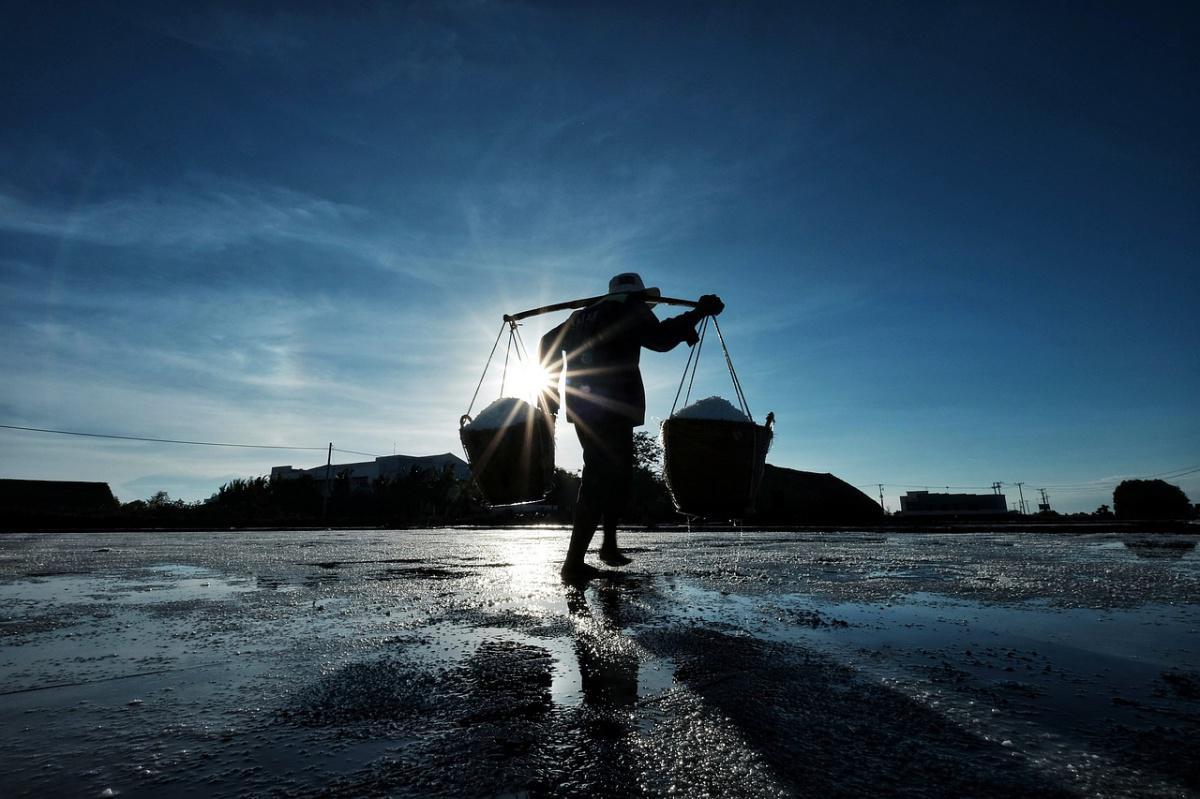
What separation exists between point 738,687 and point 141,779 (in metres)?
1.20

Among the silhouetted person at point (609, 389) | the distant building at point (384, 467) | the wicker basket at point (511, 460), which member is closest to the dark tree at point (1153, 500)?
the silhouetted person at point (609, 389)

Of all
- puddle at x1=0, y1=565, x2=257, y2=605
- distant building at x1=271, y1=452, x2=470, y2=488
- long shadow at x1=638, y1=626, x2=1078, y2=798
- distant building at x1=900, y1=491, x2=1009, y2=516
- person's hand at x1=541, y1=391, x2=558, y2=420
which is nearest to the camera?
long shadow at x1=638, y1=626, x2=1078, y2=798

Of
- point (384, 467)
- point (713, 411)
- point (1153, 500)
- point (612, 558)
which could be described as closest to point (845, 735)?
point (713, 411)

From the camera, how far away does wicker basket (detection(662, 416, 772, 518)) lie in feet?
10.5

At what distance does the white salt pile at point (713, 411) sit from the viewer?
3.26 m

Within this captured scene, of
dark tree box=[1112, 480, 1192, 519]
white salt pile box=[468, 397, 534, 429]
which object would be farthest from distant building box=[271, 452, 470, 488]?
white salt pile box=[468, 397, 534, 429]

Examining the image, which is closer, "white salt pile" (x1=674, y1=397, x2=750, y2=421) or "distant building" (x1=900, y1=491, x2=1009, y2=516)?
"white salt pile" (x1=674, y1=397, x2=750, y2=421)

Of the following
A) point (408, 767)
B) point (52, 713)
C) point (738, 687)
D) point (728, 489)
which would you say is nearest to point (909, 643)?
point (738, 687)

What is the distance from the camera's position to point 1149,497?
1041 inches

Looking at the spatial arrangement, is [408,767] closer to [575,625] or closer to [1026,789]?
[1026,789]

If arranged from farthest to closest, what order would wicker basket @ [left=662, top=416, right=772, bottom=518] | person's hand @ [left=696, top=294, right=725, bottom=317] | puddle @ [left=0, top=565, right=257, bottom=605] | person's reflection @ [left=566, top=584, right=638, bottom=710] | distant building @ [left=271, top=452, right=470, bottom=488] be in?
distant building @ [left=271, top=452, right=470, bottom=488], person's hand @ [left=696, top=294, right=725, bottom=317], wicker basket @ [left=662, top=416, right=772, bottom=518], puddle @ [left=0, top=565, right=257, bottom=605], person's reflection @ [left=566, top=584, right=638, bottom=710]

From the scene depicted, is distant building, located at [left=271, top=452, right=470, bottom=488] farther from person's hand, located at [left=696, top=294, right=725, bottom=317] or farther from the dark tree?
person's hand, located at [left=696, top=294, right=725, bottom=317]

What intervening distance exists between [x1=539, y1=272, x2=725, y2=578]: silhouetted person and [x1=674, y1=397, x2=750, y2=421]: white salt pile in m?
0.59

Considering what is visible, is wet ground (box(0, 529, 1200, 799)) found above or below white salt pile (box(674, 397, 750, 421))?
below
